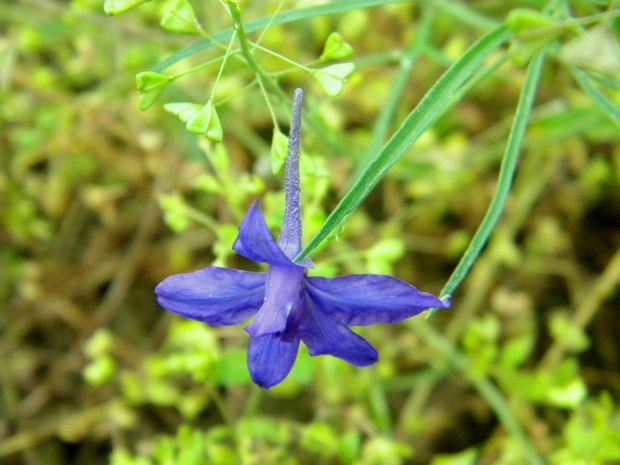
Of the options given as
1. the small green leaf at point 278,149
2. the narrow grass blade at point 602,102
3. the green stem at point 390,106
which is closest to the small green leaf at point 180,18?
the small green leaf at point 278,149

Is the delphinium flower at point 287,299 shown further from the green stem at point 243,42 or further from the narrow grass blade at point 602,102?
the narrow grass blade at point 602,102

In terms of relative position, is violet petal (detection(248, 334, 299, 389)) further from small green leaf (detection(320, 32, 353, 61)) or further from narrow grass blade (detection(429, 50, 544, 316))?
small green leaf (detection(320, 32, 353, 61))

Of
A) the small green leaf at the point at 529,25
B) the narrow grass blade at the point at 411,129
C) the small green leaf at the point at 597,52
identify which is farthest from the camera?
the small green leaf at the point at 597,52

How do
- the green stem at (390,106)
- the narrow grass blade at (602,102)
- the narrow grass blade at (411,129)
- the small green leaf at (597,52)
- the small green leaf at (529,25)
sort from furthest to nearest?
the small green leaf at (597,52)
the green stem at (390,106)
the narrow grass blade at (602,102)
the small green leaf at (529,25)
the narrow grass blade at (411,129)

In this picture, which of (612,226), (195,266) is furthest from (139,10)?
(612,226)

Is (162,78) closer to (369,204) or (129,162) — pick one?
(129,162)

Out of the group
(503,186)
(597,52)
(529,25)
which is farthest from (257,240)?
(597,52)
